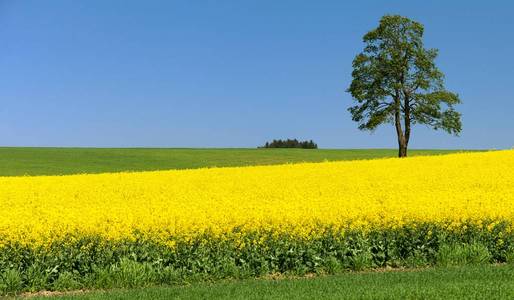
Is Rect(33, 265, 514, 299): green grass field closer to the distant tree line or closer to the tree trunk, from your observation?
the tree trunk

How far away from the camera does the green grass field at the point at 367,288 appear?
32.4ft

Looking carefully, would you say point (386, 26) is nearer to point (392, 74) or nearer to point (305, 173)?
point (392, 74)

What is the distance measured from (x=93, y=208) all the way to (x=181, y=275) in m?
4.71

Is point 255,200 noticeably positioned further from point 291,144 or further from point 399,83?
point 291,144

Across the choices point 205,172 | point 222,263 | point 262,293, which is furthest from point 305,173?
point 262,293

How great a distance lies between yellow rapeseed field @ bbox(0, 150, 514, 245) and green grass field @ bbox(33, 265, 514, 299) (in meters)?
1.81

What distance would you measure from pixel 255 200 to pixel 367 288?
284 inches

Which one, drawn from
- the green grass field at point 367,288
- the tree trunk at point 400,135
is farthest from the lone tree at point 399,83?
the green grass field at point 367,288

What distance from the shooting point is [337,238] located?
1334 centimetres

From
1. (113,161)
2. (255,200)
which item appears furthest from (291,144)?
(255,200)

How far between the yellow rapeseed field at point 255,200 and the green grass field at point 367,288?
1814 mm

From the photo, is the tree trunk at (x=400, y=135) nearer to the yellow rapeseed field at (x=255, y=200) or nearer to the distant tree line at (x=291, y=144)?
the yellow rapeseed field at (x=255, y=200)

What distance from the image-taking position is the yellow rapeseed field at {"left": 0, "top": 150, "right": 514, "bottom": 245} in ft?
44.1

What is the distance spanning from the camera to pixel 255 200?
56.9 ft
